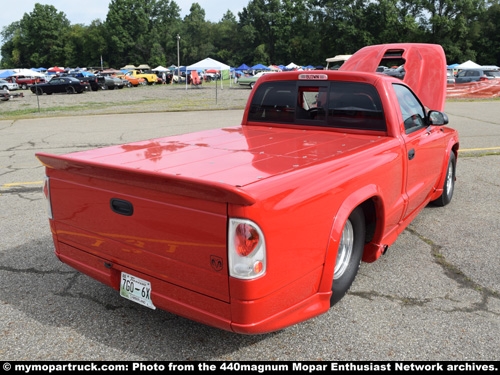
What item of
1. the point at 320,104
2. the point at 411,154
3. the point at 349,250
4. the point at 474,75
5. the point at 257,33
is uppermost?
the point at 257,33

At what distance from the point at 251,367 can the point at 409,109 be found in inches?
114

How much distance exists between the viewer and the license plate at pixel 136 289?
8.78ft

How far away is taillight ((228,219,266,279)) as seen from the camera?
218cm

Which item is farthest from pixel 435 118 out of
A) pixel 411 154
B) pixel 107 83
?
pixel 107 83

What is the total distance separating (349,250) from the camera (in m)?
3.24

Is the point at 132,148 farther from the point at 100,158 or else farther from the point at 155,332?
the point at 155,332

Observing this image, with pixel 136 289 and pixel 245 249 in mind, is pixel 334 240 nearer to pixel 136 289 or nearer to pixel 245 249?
pixel 245 249

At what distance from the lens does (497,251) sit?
4188 mm

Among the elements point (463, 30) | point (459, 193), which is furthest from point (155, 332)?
point (463, 30)

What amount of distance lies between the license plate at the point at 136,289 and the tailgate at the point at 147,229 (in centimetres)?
8

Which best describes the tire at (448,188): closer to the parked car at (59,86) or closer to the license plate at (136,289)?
the license plate at (136,289)

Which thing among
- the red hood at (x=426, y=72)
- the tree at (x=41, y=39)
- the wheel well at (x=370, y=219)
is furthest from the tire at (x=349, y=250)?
the tree at (x=41, y=39)

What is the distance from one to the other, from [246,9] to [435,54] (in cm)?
11374

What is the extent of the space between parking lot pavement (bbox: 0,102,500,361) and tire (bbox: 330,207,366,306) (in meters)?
0.24
